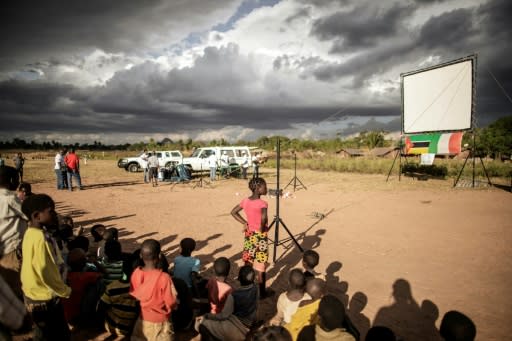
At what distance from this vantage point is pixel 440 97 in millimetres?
16125

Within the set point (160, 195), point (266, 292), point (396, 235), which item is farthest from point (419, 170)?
point (266, 292)

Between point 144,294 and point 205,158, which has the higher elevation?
point 205,158

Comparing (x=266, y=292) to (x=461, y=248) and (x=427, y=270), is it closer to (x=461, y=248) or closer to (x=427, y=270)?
(x=427, y=270)

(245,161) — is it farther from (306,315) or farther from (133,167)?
(306,315)

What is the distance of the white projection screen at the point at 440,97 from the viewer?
14953 millimetres

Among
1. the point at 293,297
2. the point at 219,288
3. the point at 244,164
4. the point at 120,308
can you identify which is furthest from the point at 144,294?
the point at 244,164

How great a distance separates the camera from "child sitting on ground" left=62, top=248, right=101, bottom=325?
3400mm

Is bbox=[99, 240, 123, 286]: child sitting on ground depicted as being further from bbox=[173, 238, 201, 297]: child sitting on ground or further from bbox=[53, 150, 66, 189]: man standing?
bbox=[53, 150, 66, 189]: man standing

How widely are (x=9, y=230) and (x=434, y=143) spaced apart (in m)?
19.2

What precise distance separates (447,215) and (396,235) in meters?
3.48

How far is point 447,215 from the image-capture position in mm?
9750

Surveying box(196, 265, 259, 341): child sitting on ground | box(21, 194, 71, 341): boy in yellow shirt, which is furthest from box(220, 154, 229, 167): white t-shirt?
box(21, 194, 71, 341): boy in yellow shirt

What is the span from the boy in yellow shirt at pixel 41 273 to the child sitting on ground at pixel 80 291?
29.9 inches

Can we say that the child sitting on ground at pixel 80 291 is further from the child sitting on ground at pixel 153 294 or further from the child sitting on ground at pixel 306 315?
the child sitting on ground at pixel 306 315
